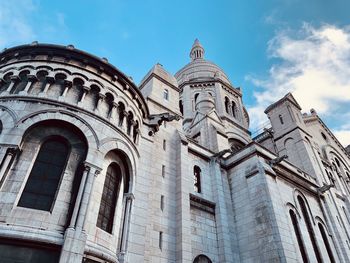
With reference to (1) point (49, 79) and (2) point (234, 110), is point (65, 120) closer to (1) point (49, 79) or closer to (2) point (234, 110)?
(1) point (49, 79)

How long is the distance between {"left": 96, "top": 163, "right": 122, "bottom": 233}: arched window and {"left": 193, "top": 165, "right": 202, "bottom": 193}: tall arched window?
5.86 m

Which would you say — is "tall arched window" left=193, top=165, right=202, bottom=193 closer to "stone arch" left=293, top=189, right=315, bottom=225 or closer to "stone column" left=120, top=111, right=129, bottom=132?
"stone column" left=120, top=111, right=129, bottom=132

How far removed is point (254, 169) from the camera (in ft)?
53.0

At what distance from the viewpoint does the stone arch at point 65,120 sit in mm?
10391

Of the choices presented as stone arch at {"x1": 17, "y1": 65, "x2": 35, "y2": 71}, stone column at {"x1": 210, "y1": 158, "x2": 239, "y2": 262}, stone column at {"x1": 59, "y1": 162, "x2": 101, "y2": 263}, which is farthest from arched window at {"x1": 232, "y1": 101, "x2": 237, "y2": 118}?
stone column at {"x1": 59, "y1": 162, "x2": 101, "y2": 263}

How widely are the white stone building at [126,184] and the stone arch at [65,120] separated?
4 centimetres

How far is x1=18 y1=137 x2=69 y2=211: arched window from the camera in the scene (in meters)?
9.24

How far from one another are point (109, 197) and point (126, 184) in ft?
4.34

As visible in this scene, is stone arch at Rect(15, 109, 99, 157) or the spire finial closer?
stone arch at Rect(15, 109, 99, 157)

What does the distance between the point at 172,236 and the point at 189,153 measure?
591 cm

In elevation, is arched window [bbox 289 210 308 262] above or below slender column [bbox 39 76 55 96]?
below

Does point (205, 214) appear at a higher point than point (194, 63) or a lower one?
lower

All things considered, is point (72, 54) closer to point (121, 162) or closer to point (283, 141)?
point (121, 162)

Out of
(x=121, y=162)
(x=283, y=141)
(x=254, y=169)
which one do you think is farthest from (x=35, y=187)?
(x=283, y=141)
